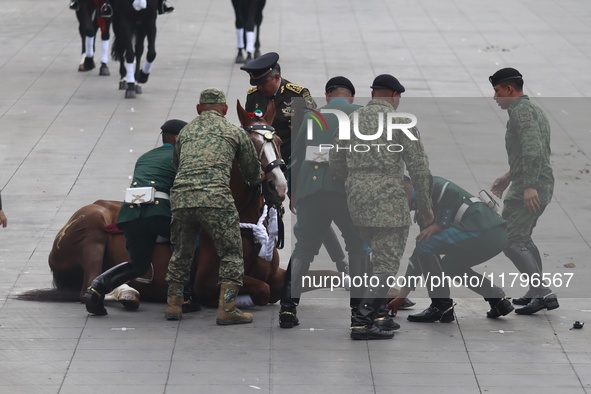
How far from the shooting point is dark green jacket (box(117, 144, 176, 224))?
8.57 m

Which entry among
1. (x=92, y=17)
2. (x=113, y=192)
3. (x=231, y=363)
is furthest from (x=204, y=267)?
(x=92, y=17)

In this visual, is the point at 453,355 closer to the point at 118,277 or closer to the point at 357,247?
the point at 357,247

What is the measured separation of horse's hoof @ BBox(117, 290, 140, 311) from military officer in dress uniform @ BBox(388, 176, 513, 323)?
6.68 ft

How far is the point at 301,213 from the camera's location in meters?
8.70

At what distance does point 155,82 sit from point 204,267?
31.8 ft

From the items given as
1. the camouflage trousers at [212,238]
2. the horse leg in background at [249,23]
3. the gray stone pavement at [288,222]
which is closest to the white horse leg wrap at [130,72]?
the gray stone pavement at [288,222]

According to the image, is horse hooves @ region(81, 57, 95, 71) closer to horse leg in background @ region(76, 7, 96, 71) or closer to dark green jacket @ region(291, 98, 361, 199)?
horse leg in background @ region(76, 7, 96, 71)

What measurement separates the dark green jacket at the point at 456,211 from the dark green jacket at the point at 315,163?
71cm

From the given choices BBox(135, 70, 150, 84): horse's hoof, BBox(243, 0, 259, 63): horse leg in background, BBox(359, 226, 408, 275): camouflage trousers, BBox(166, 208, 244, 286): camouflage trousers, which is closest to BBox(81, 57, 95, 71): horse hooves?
BBox(135, 70, 150, 84): horse's hoof

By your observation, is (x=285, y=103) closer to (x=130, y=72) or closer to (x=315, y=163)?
(x=315, y=163)

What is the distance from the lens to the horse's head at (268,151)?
27.8 ft

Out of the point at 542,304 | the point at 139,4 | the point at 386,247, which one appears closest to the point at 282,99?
the point at 386,247

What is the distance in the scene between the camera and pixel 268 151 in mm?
8562

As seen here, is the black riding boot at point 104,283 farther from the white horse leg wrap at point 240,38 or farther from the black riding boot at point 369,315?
the white horse leg wrap at point 240,38
